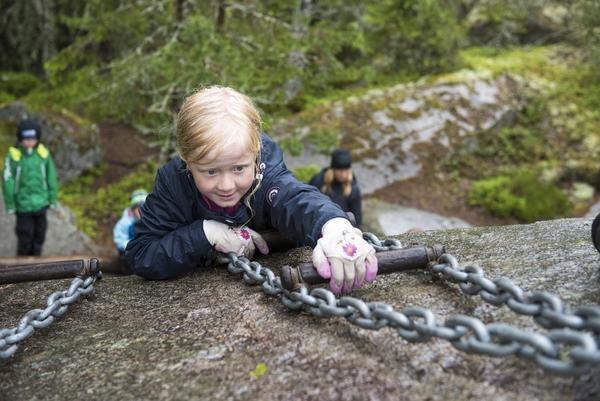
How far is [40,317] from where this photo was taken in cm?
246

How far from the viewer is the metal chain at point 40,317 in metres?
2.30

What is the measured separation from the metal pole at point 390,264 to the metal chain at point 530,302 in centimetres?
25

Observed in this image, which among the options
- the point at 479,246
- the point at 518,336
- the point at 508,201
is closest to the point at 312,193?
the point at 479,246

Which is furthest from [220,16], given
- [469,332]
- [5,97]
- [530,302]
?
[5,97]

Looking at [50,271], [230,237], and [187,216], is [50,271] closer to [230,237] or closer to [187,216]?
[187,216]

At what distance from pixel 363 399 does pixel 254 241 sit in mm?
1577

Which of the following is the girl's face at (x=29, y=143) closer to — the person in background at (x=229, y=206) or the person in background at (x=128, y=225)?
the person in background at (x=128, y=225)

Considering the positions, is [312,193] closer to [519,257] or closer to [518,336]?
[519,257]

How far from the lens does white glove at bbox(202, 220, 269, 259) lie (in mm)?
3119

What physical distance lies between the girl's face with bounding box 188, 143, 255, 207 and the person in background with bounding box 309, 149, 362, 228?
175 inches

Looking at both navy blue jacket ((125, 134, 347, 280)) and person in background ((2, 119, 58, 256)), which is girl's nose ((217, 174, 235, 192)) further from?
person in background ((2, 119, 58, 256))

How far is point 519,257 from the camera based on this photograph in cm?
273

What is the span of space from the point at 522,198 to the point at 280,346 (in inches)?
414

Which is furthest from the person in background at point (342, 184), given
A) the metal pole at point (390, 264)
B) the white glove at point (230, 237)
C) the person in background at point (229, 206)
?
the metal pole at point (390, 264)
